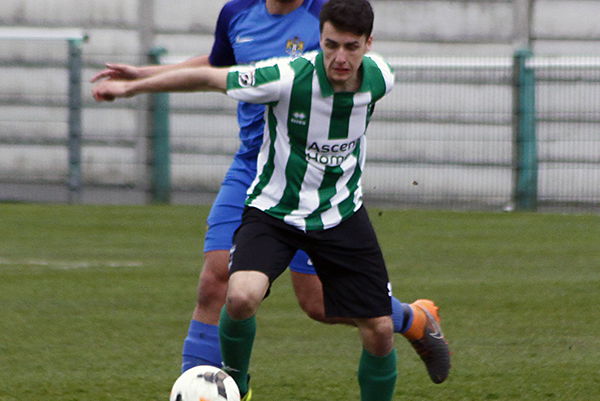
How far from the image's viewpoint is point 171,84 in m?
4.90

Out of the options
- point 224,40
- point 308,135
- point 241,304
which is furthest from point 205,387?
point 224,40

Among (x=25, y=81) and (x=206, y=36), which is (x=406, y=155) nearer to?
(x=206, y=36)

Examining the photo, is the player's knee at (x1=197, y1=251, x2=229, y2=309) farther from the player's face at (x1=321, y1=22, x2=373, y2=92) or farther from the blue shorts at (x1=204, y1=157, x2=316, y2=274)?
the player's face at (x1=321, y1=22, x2=373, y2=92)

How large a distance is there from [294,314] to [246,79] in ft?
10.5

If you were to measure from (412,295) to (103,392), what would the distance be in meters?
3.27

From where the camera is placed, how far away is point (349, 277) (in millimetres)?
4906

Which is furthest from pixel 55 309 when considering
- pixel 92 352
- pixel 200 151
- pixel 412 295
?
pixel 200 151

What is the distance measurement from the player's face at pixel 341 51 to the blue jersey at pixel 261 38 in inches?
29.4

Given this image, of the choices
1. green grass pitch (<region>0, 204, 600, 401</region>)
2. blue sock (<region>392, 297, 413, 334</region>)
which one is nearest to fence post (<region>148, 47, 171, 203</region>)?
green grass pitch (<region>0, 204, 600, 401</region>)

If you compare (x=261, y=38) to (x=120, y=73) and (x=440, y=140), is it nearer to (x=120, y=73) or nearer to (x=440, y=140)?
(x=120, y=73)

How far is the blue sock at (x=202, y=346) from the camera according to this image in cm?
555

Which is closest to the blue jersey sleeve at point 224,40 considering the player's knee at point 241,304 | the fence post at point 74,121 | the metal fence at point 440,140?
the player's knee at point 241,304

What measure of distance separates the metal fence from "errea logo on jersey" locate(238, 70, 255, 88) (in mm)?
10217

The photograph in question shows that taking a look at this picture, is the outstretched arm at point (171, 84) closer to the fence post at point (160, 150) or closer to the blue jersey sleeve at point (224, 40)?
the blue jersey sleeve at point (224, 40)
